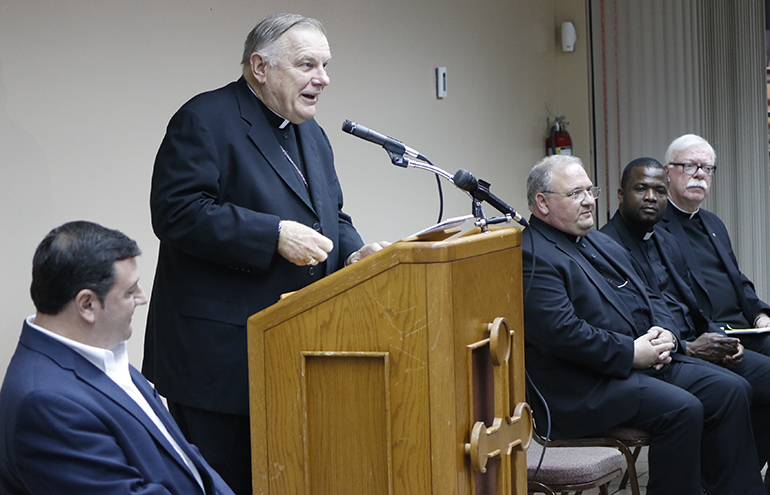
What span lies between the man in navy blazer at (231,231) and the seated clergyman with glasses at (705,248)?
272cm

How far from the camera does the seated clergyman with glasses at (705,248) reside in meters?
4.43

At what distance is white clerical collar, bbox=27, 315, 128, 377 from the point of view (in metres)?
1.65

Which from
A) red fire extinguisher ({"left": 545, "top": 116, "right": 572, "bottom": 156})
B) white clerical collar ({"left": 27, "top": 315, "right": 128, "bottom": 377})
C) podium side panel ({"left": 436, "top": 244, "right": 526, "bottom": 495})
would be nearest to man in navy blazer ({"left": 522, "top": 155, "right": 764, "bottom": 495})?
podium side panel ({"left": 436, "top": 244, "right": 526, "bottom": 495})

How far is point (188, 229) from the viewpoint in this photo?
2096mm

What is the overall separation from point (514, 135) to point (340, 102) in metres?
1.97

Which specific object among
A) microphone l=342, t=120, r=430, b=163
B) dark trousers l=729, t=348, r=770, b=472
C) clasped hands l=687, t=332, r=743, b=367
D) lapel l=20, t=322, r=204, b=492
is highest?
microphone l=342, t=120, r=430, b=163

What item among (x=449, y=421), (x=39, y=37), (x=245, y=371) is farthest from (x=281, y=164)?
(x=39, y=37)

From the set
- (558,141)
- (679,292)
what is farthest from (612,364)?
(558,141)

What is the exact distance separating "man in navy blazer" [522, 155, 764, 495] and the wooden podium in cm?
108

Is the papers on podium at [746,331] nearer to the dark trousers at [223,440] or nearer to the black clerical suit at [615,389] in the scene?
the black clerical suit at [615,389]

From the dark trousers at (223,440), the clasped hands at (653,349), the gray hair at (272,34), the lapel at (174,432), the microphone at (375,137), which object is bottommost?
the clasped hands at (653,349)

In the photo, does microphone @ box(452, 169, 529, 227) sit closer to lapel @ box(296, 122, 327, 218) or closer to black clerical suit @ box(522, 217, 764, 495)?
lapel @ box(296, 122, 327, 218)

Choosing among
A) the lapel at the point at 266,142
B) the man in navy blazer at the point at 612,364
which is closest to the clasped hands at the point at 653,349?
the man in navy blazer at the point at 612,364

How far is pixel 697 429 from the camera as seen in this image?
312cm
